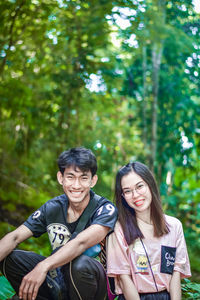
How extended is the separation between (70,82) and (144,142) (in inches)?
72.7

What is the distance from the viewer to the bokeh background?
433cm

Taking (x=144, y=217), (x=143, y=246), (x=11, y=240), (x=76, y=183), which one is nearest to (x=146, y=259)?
(x=143, y=246)

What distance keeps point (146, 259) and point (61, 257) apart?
0.55 metres

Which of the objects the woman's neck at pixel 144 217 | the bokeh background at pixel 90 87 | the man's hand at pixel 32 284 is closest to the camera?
the man's hand at pixel 32 284

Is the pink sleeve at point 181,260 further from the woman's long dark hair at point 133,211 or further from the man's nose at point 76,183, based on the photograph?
the man's nose at point 76,183

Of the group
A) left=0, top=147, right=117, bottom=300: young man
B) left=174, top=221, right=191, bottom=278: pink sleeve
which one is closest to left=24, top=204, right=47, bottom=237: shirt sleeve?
left=0, top=147, right=117, bottom=300: young man

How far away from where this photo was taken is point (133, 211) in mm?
2258

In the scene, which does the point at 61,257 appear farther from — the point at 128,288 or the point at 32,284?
the point at 128,288

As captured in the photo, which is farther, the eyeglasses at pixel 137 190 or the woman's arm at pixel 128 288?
the eyeglasses at pixel 137 190

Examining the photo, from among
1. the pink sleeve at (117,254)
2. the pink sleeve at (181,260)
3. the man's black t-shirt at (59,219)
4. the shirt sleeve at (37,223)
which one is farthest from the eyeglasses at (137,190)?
the shirt sleeve at (37,223)

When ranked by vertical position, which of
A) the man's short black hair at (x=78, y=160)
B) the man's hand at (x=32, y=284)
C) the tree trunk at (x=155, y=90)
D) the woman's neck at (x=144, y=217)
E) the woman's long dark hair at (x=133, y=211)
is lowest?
the tree trunk at (x=155, y=90)

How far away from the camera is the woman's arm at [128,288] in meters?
1.93

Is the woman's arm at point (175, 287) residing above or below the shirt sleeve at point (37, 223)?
below

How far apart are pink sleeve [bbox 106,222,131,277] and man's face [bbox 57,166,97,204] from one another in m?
0.33
